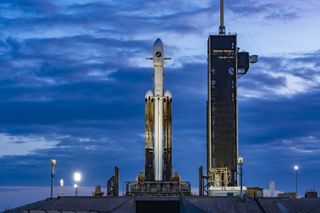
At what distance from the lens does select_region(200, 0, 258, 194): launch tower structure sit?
10869 cm

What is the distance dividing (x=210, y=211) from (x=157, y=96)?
3968cm

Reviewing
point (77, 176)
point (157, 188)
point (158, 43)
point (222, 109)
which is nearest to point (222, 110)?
point (222, 109)

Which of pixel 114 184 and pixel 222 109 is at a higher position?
pixel 222 109

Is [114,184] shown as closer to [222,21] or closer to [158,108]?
[158,108]

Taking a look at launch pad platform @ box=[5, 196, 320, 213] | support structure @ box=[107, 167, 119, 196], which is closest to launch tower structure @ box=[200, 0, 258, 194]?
support structure @ box=[107, 167, 119, 196]

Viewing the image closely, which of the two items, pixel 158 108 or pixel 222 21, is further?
pixel 222 21

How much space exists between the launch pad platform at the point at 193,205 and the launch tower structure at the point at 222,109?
40904 millimetres

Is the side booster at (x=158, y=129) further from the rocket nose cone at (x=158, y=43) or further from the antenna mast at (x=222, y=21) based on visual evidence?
the antenna mast at (x=222, y=21)

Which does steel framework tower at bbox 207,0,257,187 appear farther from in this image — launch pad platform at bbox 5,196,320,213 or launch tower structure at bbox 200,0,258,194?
launch pad platform at bbox 5,196,320,213

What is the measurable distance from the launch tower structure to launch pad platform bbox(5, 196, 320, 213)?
40.9m

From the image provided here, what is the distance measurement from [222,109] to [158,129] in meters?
13.7

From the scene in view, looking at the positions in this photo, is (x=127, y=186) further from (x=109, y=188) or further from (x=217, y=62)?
(x=217, y=62)

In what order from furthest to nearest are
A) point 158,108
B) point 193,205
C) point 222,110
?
point 222,110
point 158,108
point 193,205

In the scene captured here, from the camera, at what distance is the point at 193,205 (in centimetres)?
6366
